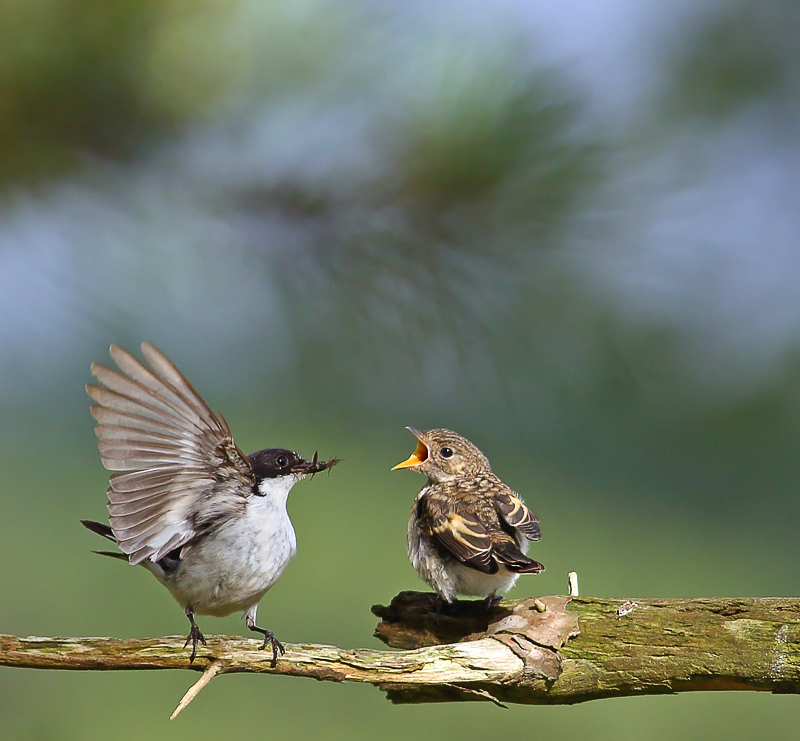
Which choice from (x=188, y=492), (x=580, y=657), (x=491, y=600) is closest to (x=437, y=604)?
(x=491, y=600)

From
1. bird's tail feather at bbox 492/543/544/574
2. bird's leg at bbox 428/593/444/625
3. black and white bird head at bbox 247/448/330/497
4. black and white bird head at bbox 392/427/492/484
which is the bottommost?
bird's leg at bbox 428/593/444/625

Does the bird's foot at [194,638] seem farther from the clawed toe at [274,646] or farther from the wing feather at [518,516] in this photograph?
the wing feather at [518,516]

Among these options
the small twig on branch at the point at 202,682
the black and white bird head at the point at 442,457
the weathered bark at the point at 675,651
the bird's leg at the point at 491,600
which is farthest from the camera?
the black and white bird head at the point at 442,457

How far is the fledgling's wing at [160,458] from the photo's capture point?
62 centimetres

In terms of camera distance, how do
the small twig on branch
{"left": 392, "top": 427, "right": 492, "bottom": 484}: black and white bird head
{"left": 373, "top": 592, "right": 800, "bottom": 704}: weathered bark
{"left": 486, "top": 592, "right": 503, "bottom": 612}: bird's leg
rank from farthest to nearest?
1. {"left": 392, "top": 427, "right": 492, "bottom": 484}: black and white bird head
2. {"left": 486, "top": 592, "right": 503, "bottom": 612}: bird's leg
3. {"left": 373, "top": 592, "right": 800, "bottom": 704}: weathered bark
4. the small twig on branch

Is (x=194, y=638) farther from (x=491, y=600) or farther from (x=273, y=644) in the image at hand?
(x=491, y=600)

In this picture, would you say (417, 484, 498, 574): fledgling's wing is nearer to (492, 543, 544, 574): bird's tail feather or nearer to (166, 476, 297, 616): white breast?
(492, 543, 544, 574): bird's tail feather

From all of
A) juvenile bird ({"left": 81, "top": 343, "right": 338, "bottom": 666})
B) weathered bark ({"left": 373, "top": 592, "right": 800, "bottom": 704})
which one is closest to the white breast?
juvenile bird ({"left": 81, "top": 343, "right": 338, "bottom": 666})

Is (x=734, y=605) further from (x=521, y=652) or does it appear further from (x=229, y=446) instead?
(x=229, y=446)

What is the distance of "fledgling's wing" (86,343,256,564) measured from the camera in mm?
617

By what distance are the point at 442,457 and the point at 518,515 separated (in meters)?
0.13

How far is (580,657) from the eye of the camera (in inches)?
27.0

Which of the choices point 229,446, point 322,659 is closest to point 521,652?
point 322,659

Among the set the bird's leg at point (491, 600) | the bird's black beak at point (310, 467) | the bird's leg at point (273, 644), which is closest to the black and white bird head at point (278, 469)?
the bird's black beak at point (310, 467)
